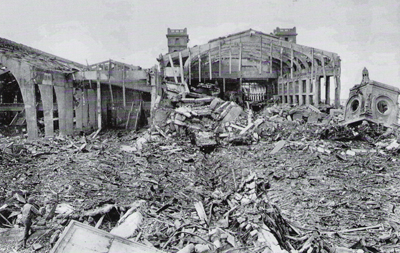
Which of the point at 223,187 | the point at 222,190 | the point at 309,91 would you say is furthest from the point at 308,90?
the point at 222,190

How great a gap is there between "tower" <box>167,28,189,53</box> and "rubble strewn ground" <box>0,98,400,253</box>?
40584 mm

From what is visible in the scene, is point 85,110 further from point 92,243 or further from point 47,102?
point 92,243

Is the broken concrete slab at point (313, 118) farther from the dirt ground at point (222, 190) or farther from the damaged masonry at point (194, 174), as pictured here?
the dirt ground at point (222, 190)

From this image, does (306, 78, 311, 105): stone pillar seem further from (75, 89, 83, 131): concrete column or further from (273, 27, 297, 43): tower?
(273, 27, 297, 43): tower

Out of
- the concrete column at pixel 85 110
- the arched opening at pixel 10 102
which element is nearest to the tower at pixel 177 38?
the arched opening at pixel 10 102

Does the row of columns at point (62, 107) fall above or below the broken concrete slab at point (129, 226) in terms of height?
above

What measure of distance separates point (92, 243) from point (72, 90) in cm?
1608

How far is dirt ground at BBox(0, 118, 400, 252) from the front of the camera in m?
5.21

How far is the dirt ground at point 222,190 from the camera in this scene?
5211mm

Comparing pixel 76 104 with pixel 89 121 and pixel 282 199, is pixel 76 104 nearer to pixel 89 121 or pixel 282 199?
pixel 89 121

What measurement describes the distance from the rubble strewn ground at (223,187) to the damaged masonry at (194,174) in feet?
0.12

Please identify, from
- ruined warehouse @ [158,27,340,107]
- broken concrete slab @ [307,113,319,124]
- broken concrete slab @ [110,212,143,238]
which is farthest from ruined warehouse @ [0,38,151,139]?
broken concrete slab @ [110,212,143,238]

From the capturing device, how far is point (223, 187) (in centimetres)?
877

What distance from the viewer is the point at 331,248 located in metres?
4.95
